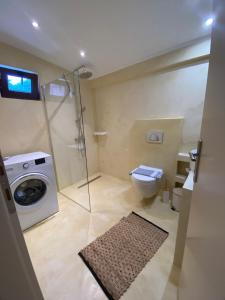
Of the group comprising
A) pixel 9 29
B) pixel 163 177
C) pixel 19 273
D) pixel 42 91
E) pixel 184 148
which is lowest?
pixel 163 177

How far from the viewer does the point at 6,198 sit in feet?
1.76

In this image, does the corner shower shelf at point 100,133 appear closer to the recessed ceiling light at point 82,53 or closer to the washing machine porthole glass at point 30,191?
the recessed ceiling light at point 82,53

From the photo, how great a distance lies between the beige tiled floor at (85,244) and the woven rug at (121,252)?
50 millimetres

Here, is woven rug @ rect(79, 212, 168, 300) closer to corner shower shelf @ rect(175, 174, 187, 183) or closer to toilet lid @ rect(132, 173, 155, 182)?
toilet lid @ rect(132, 173, 155, 182)

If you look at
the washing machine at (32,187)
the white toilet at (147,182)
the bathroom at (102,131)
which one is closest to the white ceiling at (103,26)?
the bathroom at (102,131)

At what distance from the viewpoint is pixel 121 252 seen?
135 centimetres

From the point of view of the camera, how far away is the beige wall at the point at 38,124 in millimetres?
1833

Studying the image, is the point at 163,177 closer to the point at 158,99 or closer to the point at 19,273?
the point at 158,99

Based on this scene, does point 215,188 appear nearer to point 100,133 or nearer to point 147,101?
point 147,101

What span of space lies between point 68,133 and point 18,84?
1033 mm

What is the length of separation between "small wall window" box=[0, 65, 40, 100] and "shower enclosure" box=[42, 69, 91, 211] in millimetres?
158

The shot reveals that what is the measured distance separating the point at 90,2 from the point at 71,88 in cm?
132

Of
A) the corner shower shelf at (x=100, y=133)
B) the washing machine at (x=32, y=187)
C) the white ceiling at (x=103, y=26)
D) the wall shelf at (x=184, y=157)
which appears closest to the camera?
the white ceiling at (x=103, y=26)

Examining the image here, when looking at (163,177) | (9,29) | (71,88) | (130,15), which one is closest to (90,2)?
(130,15)
